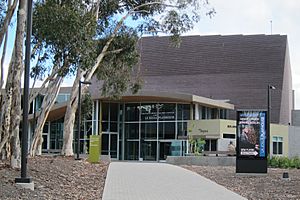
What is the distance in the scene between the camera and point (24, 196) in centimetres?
1152

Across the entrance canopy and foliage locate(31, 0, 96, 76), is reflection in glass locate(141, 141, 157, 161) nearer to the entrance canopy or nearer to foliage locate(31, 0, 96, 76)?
the entrance canopy

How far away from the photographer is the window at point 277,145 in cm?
5614

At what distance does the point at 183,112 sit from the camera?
1996 inches

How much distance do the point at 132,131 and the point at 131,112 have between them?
1.89m

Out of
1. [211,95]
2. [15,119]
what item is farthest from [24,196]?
[211,95]

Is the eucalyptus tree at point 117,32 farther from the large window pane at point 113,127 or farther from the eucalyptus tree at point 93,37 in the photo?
the large window pane at point 113,127

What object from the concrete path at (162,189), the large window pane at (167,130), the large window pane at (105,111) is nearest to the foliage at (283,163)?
the concrete path at (162,189)

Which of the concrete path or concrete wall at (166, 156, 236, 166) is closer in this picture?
the concrete path

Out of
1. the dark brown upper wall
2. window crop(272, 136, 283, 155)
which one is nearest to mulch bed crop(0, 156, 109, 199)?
window crop(272, 136, 283, 155)

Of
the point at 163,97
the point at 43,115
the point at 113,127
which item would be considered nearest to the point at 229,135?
the point at 163,97

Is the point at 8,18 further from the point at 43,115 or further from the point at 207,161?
the point at 207,161

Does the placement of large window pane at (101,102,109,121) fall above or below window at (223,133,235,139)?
above

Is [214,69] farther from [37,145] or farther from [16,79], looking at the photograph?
[16,79]

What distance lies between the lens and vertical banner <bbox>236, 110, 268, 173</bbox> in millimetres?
22016
